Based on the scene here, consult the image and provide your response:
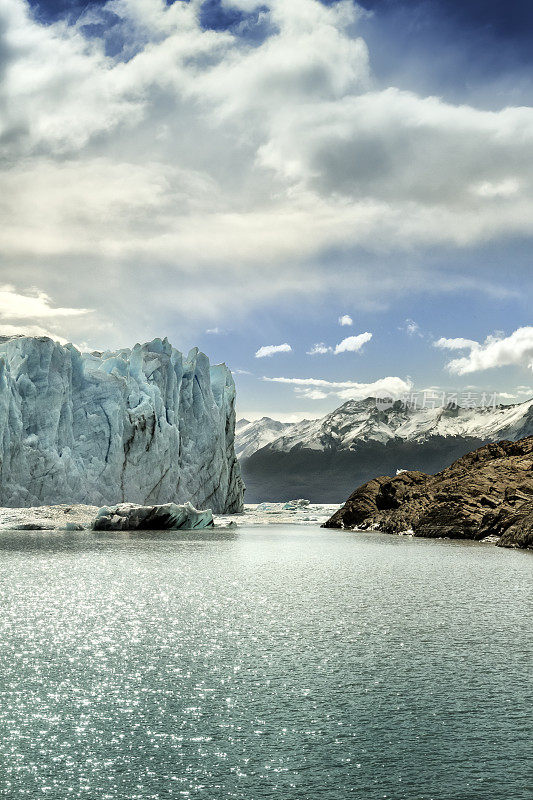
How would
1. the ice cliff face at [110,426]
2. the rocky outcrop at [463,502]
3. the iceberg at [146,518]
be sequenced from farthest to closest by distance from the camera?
the ice cliff face at [110,426] < the iceberg at [146,518] < the rocky outcrop at [463,502]

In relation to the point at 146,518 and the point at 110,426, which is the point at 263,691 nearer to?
the point at 146,518

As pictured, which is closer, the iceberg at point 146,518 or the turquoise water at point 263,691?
the turquoise water at point 263,691

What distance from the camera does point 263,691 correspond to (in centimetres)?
734

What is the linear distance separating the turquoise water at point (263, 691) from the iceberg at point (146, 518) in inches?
868

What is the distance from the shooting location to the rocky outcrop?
32.7 metres

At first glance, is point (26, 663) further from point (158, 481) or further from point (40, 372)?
point (158, 481)

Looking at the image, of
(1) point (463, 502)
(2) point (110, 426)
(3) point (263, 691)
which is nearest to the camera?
(3) point (263, 691)

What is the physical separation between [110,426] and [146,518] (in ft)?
29.4

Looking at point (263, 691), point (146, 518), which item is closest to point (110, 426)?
point (146, 518)

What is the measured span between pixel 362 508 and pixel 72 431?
19.8 m

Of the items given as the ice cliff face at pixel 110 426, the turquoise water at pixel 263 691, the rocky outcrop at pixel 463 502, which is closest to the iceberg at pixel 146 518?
the ice cliff face at pixel 110 426

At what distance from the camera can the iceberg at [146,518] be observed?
1479 inches

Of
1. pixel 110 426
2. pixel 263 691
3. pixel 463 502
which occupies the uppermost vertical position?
pixel 110 426

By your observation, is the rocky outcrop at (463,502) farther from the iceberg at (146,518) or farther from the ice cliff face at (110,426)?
the iceberg at (146,518)
